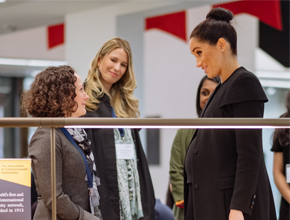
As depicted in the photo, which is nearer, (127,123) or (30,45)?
(127,123)

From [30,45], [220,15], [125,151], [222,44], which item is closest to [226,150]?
[222,44]

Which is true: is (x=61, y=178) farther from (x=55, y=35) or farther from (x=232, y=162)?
(x=55, y=35)

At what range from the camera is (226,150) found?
2.03m

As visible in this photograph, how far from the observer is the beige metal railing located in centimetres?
182

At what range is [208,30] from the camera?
82.9 inches

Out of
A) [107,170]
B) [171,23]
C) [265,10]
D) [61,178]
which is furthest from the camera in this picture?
[171,23]

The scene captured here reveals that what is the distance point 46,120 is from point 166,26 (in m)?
4.87

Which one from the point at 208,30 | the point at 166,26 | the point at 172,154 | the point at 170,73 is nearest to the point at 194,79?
the point at 170,73

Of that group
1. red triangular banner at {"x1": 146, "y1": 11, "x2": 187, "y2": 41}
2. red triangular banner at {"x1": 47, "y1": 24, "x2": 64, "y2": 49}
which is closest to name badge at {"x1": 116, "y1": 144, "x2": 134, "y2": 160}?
red triangular banner at {"x1": 146, "y1": 11, "x2": 187, "y2": 41}

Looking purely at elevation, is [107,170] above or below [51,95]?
below

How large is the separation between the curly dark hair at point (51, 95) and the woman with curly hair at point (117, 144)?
35 centimetres

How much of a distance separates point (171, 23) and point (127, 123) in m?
4.78

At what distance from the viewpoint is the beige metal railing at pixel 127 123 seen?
182 cm

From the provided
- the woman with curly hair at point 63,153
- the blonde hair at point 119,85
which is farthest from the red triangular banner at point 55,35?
the woman with curly hair at point 63,153
